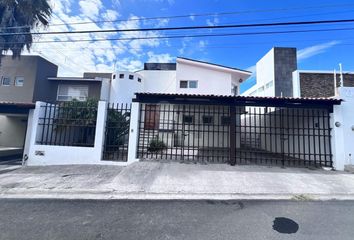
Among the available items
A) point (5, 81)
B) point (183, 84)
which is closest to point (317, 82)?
point (183, 84)

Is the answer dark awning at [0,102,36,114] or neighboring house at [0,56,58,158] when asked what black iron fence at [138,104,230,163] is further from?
neighboring house at [0,56,58,158]

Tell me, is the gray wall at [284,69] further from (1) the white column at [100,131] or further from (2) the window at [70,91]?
(2) the window at [70,91]

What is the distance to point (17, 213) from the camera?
13.9 feet

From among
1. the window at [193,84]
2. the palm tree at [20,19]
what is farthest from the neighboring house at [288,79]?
the palm tree at [20,19]

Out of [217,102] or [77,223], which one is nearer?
[77,223]

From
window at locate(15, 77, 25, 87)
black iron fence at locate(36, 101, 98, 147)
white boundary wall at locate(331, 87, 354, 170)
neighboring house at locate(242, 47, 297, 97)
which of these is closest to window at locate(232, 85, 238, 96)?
neighboring house at locate(242, 47, 297, 97)

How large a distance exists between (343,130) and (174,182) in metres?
7.81

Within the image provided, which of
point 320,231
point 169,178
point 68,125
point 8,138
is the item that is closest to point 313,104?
point 320,231

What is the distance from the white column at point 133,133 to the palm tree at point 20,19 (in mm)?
10325

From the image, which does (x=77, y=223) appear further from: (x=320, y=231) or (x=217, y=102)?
(x=217, y=102)

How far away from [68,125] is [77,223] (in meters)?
6.50

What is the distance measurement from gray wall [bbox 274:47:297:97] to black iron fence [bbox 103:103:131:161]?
737 inches

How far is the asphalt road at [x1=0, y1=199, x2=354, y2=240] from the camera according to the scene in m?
3.45

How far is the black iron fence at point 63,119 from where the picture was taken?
9125 mm
